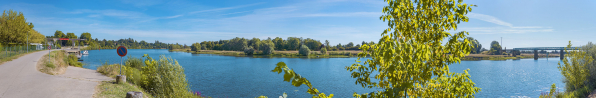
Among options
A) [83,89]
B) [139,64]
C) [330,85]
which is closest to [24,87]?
[83,89]

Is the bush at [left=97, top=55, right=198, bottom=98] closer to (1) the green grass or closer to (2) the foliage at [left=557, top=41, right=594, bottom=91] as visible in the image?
(1) the green grass

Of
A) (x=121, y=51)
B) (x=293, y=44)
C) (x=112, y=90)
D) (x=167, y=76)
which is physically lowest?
(x=112, y=90)

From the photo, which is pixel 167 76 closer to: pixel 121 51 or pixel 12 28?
pixel 121 51

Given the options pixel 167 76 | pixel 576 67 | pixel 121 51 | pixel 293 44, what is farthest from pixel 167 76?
pixel 293 44

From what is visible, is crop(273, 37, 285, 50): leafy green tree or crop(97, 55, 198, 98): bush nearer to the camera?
crop(97, 55, 198, 98): bush

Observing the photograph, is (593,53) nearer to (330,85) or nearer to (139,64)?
(330,85)

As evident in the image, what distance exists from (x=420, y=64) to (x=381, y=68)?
46cm

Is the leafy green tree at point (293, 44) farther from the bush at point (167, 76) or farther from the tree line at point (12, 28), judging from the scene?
the bush at point (167, 76)

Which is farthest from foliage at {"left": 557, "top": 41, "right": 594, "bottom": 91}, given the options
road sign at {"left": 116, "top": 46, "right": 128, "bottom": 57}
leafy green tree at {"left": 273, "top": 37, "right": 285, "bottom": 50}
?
leafy green tree at {"left": 273, "top": 37, "right": 285, "bottom": 50}

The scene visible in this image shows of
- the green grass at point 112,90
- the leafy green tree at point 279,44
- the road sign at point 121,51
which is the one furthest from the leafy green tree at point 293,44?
the green grass at point 112,90

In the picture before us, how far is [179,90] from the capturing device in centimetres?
883

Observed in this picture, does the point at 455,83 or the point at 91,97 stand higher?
the point at 455,83

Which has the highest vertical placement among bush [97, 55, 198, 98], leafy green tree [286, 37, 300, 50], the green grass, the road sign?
leafy green tree [286, 37, 300, 50]

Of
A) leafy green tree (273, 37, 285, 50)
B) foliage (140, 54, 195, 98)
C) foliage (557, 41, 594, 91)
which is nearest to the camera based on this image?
foliage (140, 54, 195, 98)
